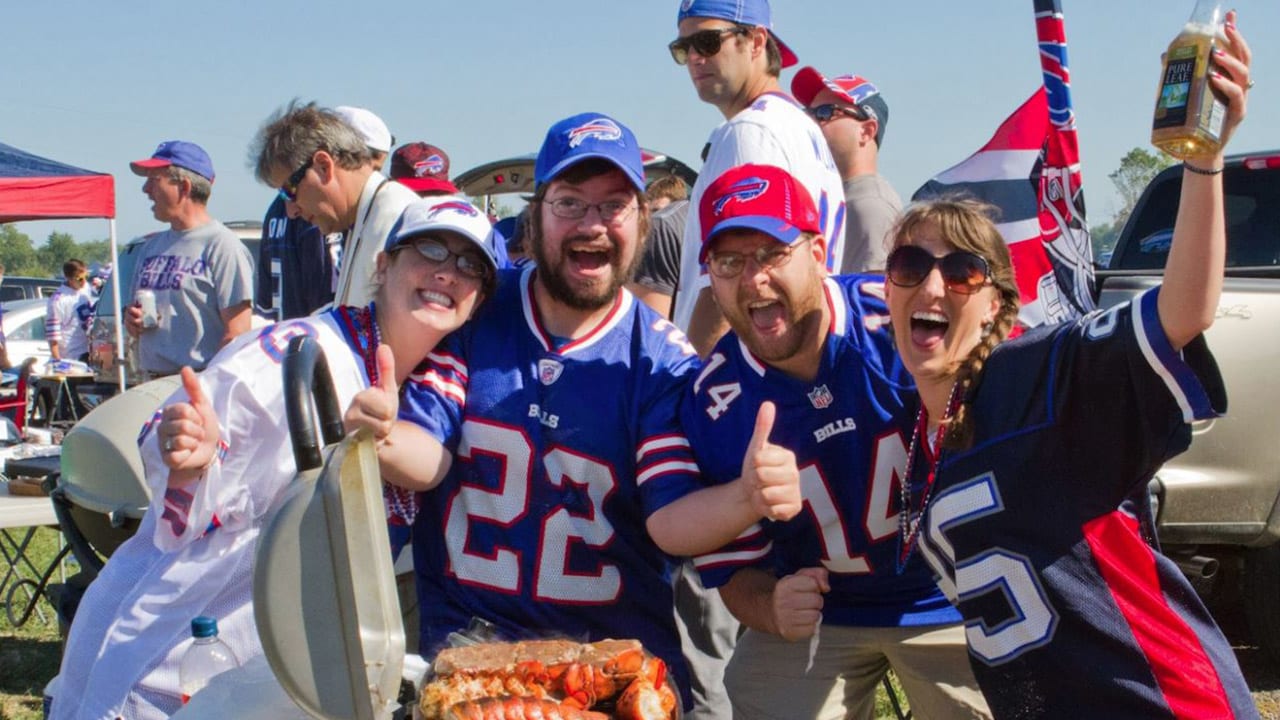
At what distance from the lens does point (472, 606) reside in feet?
9.18

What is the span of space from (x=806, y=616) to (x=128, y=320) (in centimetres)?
588

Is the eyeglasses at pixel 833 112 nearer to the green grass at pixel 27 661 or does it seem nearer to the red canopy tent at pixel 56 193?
the green grass at pixel 27 661

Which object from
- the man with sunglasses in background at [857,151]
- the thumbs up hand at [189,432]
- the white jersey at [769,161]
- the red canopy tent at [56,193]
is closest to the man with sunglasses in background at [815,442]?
the white jersey at [769,161]

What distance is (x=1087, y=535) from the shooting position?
7.02 ft

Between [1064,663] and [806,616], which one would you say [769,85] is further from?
[1064,663]

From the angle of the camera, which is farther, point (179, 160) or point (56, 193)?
point (56, 193)

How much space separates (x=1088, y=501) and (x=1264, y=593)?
144 inches

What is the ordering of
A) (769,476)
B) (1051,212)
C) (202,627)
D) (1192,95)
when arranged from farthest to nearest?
(1051,212)
(769,476)
(202,627)
(1192,95)

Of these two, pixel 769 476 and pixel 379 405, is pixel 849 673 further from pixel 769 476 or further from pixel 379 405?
pixel 379 405

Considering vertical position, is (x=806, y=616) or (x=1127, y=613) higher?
(x=1127, y=613)

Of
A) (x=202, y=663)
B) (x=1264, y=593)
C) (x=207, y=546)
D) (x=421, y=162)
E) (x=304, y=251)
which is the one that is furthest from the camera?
(x=421, y=162)

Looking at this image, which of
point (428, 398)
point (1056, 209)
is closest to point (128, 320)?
point (428, 398)

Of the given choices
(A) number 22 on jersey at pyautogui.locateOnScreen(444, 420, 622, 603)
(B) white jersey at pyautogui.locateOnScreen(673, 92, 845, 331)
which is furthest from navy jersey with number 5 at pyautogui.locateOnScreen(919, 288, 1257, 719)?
(B) white jersey at pyautogui.locateOnScreen(673, 92, 845, 331)

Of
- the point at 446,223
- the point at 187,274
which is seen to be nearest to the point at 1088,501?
the point at 446,223
